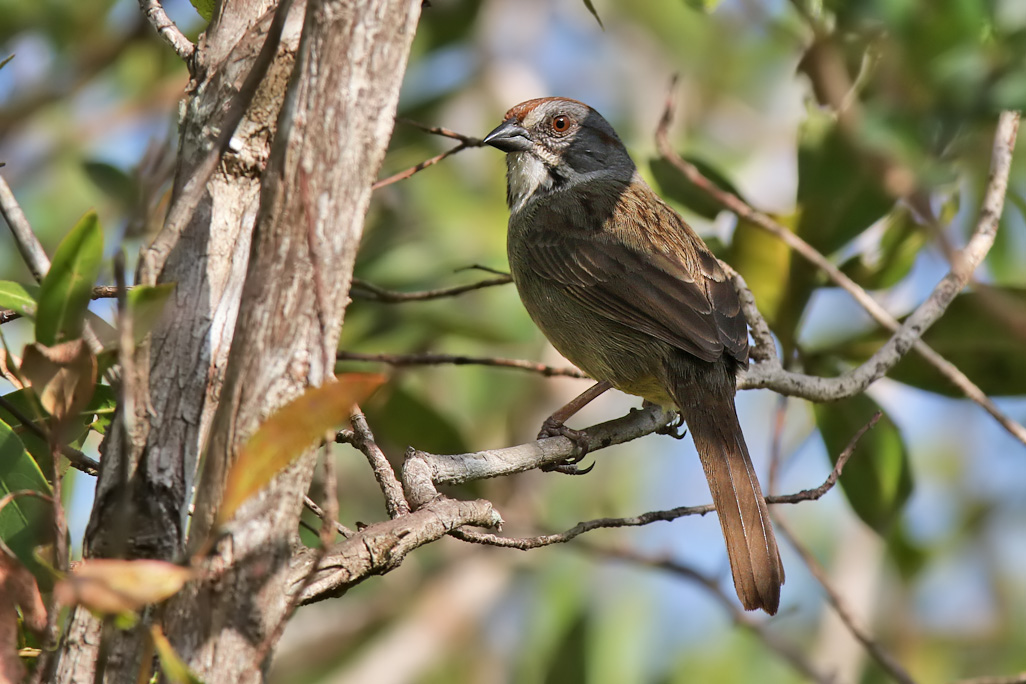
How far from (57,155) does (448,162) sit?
2.84 meters

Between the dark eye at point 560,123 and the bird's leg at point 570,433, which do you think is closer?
the bird's leg at point 570,433

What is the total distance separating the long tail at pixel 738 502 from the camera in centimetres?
318

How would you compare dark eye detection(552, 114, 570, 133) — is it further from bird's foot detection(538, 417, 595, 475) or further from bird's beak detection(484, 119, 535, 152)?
bird's foot detection(538, 417, 595, 475)

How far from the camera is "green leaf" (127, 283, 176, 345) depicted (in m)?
1.66

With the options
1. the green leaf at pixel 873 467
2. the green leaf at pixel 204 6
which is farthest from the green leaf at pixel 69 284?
the green leaf at pixel 873 467

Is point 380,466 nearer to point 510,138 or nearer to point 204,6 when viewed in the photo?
point 204,6

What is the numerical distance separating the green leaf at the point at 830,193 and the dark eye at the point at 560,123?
4.32 feet

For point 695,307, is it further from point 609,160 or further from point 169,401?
point 169,401

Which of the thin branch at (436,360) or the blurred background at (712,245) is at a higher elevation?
the blurred background at (712,245)

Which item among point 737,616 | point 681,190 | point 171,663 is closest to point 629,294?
point 681,190

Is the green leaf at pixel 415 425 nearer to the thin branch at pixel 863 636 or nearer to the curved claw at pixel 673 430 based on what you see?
the curved claw at pixel 673 430

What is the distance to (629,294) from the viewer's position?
4.14 m

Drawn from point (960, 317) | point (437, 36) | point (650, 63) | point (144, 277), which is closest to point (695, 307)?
point (960, 317)

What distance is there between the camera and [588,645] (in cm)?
471
